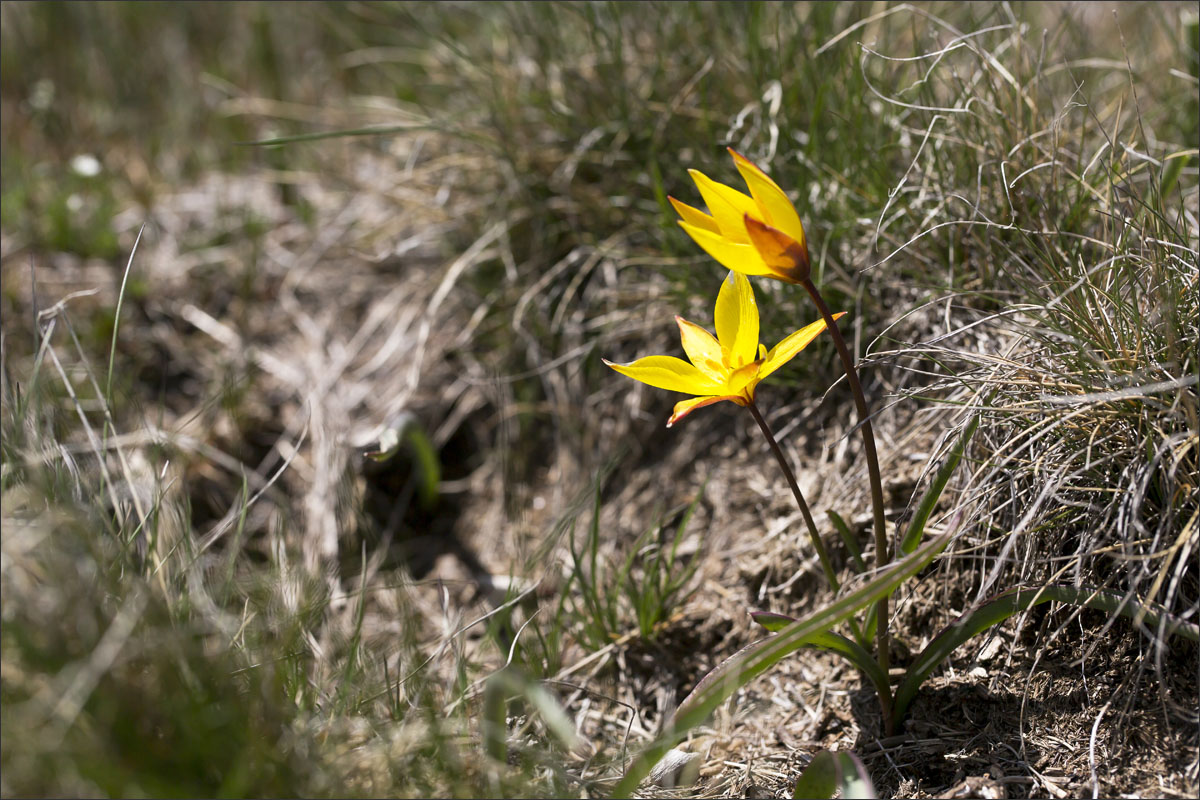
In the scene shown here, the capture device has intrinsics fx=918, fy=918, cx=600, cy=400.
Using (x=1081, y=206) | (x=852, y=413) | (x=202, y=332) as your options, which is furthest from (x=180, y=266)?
(x=1081, y=206)

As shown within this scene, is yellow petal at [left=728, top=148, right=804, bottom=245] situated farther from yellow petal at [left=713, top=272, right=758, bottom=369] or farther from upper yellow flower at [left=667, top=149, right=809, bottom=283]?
yellow petal at [left=713, top=272, right=758, bottom=369]

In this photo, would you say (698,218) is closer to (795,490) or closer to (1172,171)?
(795,490)

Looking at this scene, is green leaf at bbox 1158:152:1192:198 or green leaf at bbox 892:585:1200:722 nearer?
green leaf at bbox 892:585:1200:722

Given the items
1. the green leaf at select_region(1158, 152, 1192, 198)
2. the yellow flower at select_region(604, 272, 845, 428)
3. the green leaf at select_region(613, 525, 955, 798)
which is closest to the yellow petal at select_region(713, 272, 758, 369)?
the yellow flower at select_region(604, 272, 845, 428)

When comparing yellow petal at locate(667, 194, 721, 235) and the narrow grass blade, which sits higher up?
yellow petal at locate(667, 194, 721, 235)

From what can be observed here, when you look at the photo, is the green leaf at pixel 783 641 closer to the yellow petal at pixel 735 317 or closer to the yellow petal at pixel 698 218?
the yellow petal at pixel 735 317

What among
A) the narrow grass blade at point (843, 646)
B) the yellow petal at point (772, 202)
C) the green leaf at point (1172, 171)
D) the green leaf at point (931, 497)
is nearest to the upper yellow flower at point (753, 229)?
the yellow petal at point (772, 202)

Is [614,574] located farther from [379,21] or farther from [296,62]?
[296,62]
